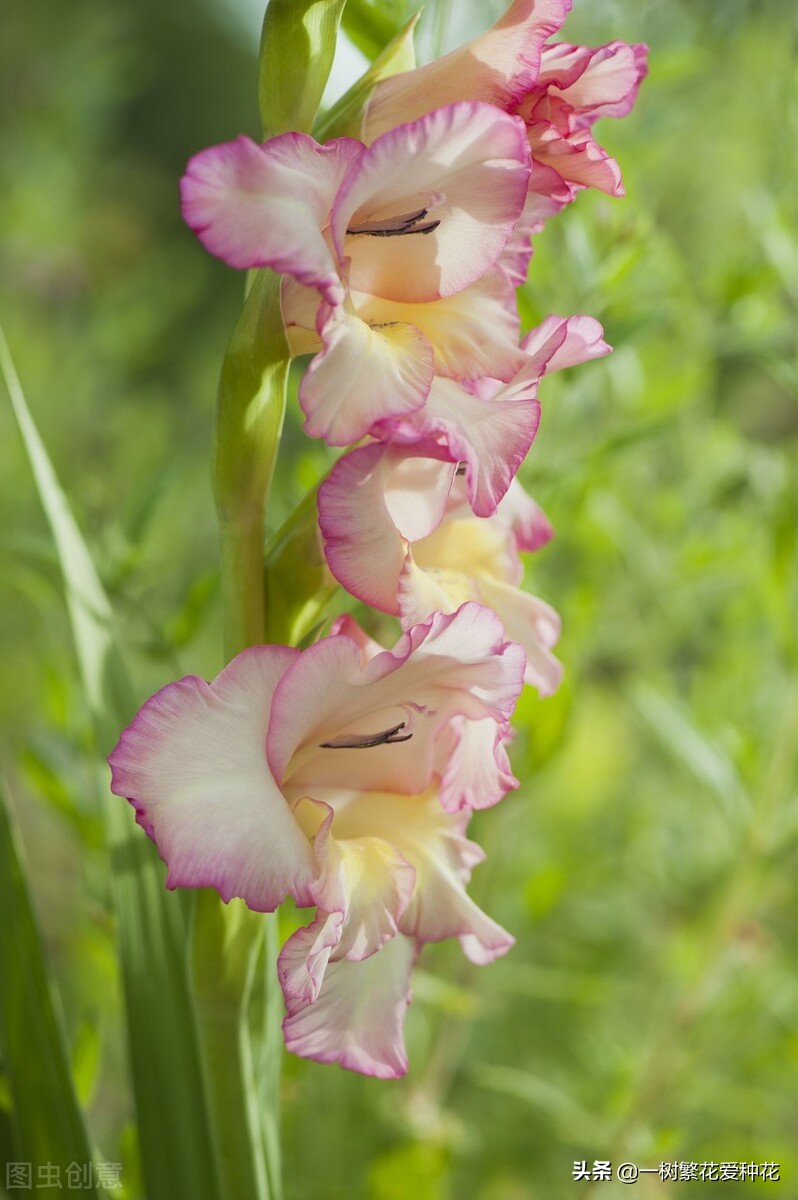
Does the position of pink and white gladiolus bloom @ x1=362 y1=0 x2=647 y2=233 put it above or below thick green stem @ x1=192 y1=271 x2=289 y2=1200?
above

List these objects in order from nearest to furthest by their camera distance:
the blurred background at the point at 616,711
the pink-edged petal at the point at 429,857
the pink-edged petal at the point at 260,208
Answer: the pink-edged petal at the point at 260,208 → the pink-edged petal at the point at 429,857 → the blurred background at the point at 616,711

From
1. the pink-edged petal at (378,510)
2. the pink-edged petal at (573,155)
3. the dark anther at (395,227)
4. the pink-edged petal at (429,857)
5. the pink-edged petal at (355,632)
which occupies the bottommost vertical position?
the pink-edged petal at (429,857)

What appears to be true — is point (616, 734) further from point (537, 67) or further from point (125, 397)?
point (125, 397)

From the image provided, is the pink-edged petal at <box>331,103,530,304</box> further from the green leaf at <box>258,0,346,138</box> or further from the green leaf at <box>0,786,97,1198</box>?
the green leaf at <box>0,786,97,1198</box>

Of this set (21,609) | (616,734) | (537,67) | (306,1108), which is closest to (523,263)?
(537,67)

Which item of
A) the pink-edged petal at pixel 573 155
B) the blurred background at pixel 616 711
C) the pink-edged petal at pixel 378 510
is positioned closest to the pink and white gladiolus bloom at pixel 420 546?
the pink-edged petal at pixel 378 510

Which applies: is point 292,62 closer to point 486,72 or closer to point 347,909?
point 486,72

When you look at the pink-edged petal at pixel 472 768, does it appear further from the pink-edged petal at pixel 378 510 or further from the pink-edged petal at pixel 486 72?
the pink-edged petal at pixel 486 72

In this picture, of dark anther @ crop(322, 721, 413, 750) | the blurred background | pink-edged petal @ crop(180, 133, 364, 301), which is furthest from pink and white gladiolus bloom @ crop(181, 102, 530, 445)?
the blurred background

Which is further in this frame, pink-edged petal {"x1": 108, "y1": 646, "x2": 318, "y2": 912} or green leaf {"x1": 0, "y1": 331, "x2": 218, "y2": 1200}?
green leaf {"x1": 0, "y1": 331, "x2": 218, "y2": 1200}
